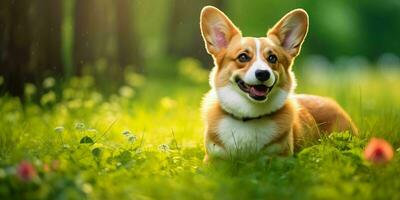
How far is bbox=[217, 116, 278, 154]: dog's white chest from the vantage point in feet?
16.3

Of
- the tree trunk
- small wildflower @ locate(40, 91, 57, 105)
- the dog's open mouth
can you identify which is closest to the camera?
the dog's open mouth

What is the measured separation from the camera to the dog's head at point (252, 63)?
16.1ft

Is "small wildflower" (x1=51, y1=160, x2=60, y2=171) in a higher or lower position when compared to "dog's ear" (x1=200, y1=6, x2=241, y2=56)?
lower

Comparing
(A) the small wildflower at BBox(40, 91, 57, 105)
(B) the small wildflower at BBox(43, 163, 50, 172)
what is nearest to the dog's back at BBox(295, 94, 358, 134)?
(A) the small wildflower at BBox(40, 91, 57, 105)

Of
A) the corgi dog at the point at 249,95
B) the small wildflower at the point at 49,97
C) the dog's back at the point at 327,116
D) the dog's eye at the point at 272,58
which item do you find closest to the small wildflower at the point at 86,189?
the corgi dog at the point at 249,95

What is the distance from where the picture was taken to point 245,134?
5000 millimetres

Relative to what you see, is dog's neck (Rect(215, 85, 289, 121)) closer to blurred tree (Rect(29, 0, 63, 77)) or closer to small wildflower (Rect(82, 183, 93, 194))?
small wildflower (Rect(82, 183, 93, 194))

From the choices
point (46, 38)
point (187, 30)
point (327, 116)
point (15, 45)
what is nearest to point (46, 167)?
point (327, 116)

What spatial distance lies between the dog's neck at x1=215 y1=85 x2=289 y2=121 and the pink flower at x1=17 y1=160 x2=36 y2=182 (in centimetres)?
173

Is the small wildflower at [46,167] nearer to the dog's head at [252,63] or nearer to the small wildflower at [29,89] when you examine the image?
the dog's head at [252,63]

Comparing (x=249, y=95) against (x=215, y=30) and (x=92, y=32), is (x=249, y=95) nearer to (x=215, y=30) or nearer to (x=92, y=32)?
(x=215, y=30)

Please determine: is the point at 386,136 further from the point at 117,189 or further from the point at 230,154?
the point at 117,189

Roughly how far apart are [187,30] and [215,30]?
7518mm

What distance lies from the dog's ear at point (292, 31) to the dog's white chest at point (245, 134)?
25.6 inches
